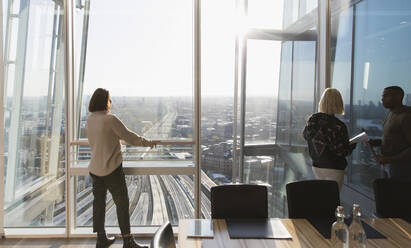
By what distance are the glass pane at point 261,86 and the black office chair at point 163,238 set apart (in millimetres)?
2707

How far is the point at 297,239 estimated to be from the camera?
2086mm

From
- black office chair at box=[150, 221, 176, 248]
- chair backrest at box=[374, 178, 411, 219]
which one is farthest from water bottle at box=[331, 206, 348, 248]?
chair backrest at box=[374, 178, 411, 219]

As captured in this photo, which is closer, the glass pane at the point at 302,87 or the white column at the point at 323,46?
the white column at the point at 323,46

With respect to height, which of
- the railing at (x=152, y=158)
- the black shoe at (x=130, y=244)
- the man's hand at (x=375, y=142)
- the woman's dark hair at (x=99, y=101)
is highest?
the woman's dark hair at (x=99, y=101)

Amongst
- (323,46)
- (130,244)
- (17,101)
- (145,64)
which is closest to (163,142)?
(145,64)

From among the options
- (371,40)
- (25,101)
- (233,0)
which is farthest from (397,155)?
(25,101)

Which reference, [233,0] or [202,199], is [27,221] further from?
[233,0]

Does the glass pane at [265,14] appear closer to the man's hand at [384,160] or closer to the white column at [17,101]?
the man's hand at [384,160]

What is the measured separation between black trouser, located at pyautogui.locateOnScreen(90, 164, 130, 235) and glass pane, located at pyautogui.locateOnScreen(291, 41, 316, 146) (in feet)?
6.85

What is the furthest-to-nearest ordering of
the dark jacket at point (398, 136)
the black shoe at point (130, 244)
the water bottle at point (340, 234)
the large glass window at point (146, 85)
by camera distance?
1. the large glass window at point (146, 85)
2. the black shoe at point (130, 244)
3. the dark jacket at point (398, 136)
4. the water bottle at point (340, 234)

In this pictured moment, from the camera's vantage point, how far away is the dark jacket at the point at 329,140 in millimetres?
3346

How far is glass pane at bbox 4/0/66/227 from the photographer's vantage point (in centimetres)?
425

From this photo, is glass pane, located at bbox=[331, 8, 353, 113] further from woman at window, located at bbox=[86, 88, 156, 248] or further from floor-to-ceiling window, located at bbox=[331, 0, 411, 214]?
woman at window, located at bbox=[86, 88, 156, 248]

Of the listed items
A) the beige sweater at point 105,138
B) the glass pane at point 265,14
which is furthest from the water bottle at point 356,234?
the glass pane at point 265,14
